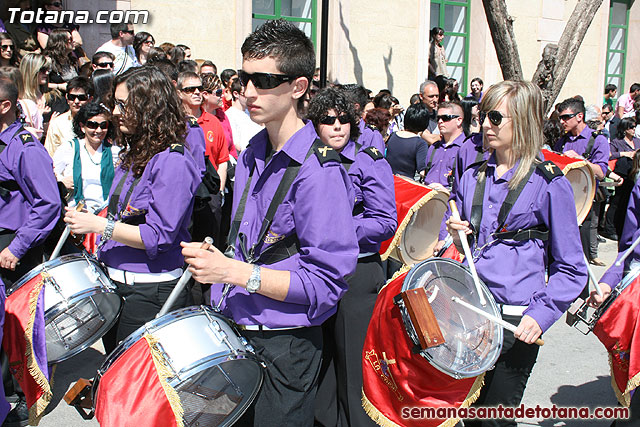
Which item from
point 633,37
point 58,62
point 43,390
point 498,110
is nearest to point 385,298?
point 498,110

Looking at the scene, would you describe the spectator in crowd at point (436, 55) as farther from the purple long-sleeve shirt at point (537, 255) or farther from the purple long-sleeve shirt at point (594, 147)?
the purple long-sleeve shirt at point (537, 255)

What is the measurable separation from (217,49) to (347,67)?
2781 millimetres

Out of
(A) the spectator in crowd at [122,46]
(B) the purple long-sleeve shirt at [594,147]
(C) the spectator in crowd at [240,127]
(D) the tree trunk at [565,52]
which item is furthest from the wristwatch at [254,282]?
(D) the tree trunk at [565,52]

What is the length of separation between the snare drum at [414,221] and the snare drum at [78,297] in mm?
2509

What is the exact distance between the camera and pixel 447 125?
676 cm

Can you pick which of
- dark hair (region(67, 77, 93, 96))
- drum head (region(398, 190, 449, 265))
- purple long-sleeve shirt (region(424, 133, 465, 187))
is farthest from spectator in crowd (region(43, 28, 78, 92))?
drum head (region(398, 190, 449, 265))

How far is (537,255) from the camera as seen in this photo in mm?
3066

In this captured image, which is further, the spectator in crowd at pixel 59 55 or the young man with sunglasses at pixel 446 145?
the spectator in crowd at pixel 59 55

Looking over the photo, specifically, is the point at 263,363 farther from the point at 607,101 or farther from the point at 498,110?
the point at 607,101

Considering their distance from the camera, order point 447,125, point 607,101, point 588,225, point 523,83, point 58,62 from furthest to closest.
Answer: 1. point 607,101
2. point 58,62
3. point 588,225
4. point 447,125
5. point 523,83

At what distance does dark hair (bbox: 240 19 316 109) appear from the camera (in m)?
2.44

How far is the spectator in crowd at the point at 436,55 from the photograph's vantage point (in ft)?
46.9

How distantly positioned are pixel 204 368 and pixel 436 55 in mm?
12962

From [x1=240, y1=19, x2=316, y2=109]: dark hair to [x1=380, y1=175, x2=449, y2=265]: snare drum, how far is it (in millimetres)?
2957
